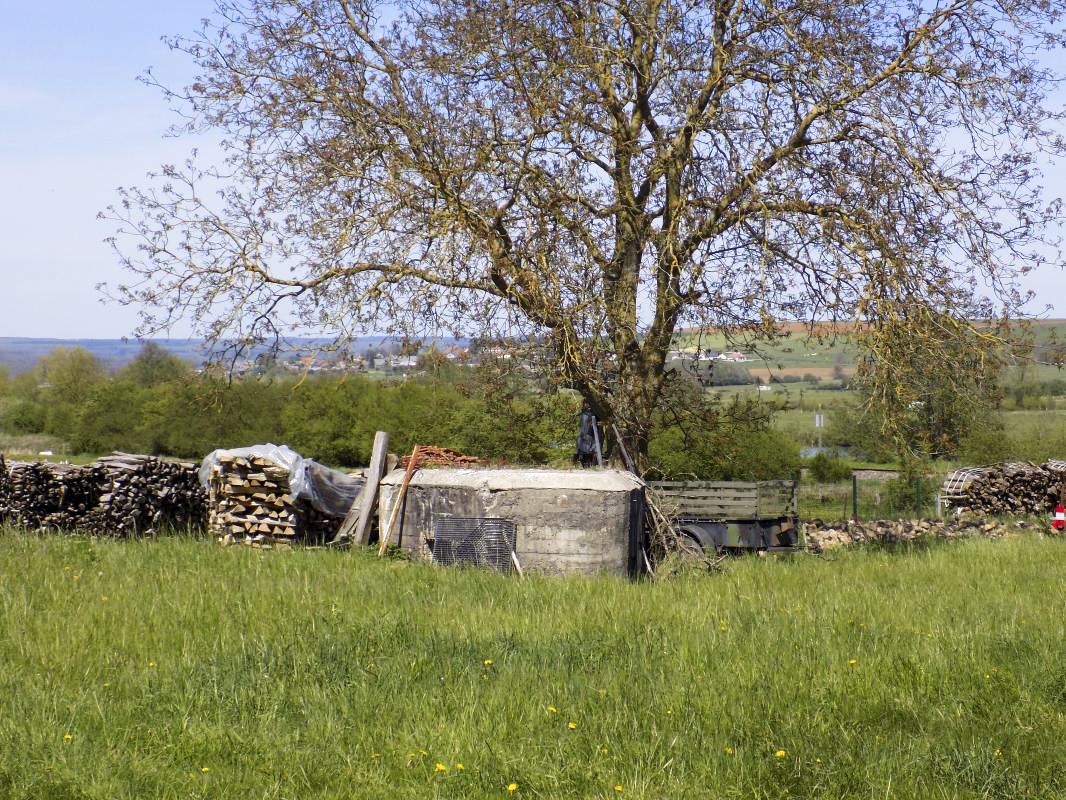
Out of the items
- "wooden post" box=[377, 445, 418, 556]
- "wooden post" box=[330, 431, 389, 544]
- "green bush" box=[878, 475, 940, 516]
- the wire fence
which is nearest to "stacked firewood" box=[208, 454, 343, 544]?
"wooden post" box=[330, 431, 389, 544]

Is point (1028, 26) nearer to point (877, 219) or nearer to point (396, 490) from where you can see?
point (877, 219)

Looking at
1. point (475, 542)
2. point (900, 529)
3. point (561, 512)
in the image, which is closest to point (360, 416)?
point (900, 529)

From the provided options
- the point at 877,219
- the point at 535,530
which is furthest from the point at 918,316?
the point at 535,530

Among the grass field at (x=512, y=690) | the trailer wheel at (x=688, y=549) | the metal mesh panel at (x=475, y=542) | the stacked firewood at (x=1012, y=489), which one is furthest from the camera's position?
the stacked firewood at (x=1012, y=489)

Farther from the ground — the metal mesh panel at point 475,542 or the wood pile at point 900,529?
the metal mesh panel at point 475,542

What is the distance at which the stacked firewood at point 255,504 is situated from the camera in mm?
12805

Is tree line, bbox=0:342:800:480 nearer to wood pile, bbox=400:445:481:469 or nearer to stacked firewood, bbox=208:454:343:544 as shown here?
wood pile, bbox=400:445:481:469

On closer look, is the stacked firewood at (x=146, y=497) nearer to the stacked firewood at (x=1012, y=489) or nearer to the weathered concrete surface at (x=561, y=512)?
the weathered concrete surface at (x=561, y=512)

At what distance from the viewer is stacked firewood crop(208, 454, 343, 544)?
12805 millimetres

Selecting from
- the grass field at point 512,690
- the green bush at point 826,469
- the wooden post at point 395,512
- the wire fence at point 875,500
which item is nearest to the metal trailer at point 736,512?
the wooden post at point 395,512

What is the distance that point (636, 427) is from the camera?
1354 cm

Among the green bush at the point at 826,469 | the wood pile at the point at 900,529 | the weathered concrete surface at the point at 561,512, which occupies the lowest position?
the green bush at the point at 826,469

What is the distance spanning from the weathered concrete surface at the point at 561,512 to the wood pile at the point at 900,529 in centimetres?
832

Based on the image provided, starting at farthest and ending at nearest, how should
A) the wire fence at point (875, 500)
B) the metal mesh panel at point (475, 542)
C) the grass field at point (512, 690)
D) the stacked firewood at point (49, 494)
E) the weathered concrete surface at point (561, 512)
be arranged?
the wire fence at point (875, 500)
the stacked firewood at point (49, 494)
the metal mesh panel at point (475, 542)
the weathered concrete surface at point (561, 512)
the grass field at point (512, 690)
